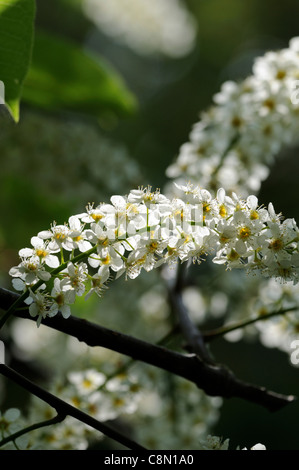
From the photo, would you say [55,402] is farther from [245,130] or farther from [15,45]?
[245,130]

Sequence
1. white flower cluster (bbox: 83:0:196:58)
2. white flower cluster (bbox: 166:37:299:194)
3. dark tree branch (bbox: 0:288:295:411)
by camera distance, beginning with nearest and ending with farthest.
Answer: dark tree branch (bbox: 0:288:295:411)
white flower cluster (bbox: 166:37:299:194)
white flower cluster (bbox: 83:0:196:58)

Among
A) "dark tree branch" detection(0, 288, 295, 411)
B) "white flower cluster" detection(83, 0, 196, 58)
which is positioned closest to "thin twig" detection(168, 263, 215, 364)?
"dark tree branch" detection(0, 288, 295, 411)

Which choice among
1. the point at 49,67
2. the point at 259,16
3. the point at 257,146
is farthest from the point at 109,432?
the point at 259,16

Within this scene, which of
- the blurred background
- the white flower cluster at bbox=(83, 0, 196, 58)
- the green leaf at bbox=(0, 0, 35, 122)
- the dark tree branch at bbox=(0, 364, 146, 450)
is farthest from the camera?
the white flower cluster at bbox=(83, 0, 196, 58)

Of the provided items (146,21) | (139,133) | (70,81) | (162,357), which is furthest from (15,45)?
(139,133)

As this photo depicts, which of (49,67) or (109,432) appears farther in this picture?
(49,67)

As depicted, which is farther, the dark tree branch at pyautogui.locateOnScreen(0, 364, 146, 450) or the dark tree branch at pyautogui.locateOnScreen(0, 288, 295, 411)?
the dark tree branch at pyautogui.locateOnScreen(0, 288, 295, 411)

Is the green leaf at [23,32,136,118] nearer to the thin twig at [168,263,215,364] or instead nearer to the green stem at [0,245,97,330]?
the thin twig at [168,263,215,364]
